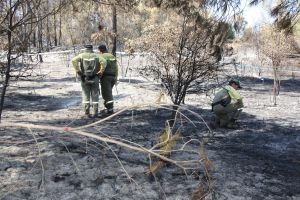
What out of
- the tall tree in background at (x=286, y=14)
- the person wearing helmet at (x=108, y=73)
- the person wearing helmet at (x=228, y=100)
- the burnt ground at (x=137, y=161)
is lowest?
the burnt ground at (x=137, y=161)

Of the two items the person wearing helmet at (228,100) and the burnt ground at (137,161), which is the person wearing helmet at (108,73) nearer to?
the burnt ground at (137,161)

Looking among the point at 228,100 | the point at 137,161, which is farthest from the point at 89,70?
the point at 137,161

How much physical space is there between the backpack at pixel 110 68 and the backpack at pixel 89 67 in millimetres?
441

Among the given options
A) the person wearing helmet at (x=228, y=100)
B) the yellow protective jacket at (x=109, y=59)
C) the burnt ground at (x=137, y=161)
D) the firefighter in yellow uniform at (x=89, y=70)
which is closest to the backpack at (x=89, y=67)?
the firefighter in yellow uniform at (x=89, y=70)

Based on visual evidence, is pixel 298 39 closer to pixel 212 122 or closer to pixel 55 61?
pixel 55 61

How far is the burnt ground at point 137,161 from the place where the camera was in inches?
215

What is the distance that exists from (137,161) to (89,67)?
3562mm

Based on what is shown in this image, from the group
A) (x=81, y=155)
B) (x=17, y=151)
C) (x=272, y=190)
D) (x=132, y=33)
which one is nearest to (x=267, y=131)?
(x=272, y=190)

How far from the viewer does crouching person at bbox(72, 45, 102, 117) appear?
9.71 metres

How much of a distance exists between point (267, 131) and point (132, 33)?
3779 centimetres

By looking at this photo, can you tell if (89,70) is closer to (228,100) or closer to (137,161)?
(228,100)

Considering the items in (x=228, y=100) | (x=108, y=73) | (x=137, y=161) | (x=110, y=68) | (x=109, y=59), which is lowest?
(x=137, y=161)

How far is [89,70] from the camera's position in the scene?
32.0ft

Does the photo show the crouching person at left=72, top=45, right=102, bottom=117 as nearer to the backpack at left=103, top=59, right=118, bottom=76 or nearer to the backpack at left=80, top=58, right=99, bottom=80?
the backpack at left=80, top=58, right=99, bottom=80
